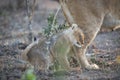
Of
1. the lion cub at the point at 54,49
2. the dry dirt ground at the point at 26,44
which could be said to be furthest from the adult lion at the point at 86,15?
the dry dirt ground at the point at 26,44

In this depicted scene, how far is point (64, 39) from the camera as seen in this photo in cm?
748

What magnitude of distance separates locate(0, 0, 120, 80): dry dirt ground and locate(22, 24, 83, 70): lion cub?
242mm

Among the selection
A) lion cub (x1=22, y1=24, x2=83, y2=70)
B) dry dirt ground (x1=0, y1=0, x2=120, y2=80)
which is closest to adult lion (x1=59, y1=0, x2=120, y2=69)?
lion cub (x1=22, y1=24, x2=83, y2=70)

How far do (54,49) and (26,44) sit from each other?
2.17 metres

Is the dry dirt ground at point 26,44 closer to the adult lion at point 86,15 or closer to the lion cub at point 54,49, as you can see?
the lion cub at point 54,49

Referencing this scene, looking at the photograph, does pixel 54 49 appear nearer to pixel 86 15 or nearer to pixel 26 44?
pixel 86 15

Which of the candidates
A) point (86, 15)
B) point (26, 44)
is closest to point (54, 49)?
point (86, 15)

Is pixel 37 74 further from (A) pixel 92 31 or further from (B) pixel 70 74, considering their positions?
(A) pixel 92 31

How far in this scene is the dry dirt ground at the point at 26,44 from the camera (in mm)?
6617

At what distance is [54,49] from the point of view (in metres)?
7.42

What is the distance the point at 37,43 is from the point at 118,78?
5.46 feet

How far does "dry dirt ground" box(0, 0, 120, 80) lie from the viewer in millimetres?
6617

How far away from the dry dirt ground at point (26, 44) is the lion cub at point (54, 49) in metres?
0.24

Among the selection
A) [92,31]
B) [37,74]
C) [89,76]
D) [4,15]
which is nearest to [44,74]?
[37,74]
